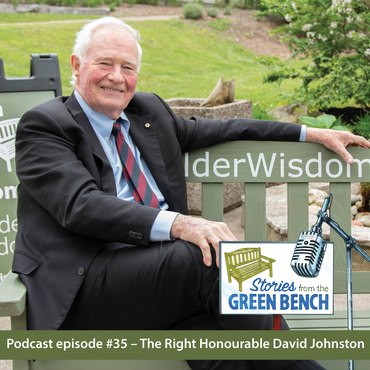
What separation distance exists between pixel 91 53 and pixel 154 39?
16456 mm

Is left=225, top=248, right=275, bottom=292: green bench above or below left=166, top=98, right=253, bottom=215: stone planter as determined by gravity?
above

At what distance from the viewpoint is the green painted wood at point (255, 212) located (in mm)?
2441

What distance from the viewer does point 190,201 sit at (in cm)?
497

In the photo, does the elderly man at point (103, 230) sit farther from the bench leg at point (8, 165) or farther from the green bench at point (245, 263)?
the bench leg at point (8, 165)

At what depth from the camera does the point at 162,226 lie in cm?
184

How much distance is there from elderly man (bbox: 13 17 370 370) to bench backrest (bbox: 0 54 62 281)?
95 centimetres

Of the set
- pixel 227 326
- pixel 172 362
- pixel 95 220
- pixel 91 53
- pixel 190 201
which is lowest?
pixel 190 201

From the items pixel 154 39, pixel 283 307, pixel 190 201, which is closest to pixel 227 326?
pixel 283 307

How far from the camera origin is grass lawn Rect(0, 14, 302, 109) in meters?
11.7

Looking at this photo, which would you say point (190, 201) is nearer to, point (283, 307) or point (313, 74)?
point (313, 74)

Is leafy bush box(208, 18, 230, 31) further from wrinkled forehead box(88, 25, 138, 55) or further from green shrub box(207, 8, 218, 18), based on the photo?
wrinkled forehead box(88, 25, 138, 55)

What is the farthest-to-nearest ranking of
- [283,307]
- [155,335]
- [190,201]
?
[190,201] < [155,335] < [283,307]

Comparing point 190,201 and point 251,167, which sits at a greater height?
point 251,167

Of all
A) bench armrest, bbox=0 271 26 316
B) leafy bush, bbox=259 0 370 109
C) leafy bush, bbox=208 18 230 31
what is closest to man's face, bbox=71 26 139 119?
bench armrest, bbox=0 271 26 316
